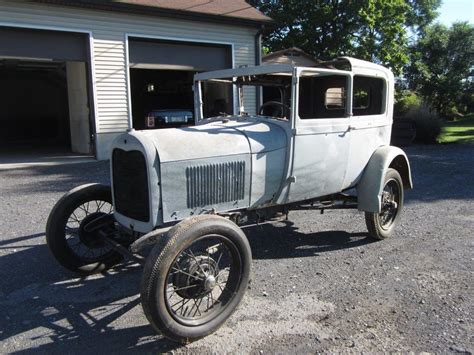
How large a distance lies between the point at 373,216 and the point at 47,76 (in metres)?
17.6

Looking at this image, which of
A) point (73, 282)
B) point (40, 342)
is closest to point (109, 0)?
point (73, 282)

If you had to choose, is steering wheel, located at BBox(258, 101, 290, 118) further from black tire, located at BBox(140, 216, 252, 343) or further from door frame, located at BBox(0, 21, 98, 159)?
door frame, located at BBox(0, 21, 98, 159)

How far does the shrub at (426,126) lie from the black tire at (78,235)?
46.6 feet

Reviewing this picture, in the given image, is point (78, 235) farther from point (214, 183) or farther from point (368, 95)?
point (368, 95)

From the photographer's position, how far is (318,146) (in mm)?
4570

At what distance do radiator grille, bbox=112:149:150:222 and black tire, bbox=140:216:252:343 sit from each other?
591mm

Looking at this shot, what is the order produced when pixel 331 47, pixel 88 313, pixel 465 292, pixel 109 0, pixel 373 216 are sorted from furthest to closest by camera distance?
pixel 331 47 < pixel 109 0 < pixel 373 216 < pixel 465 292 < pixel 88 313

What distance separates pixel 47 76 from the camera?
19281 mm

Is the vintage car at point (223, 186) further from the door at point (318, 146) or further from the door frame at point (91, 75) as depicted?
the door frame at point (91, 75)

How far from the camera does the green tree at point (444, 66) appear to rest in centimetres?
3334

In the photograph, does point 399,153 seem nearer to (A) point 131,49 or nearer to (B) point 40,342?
(B) point 40,342

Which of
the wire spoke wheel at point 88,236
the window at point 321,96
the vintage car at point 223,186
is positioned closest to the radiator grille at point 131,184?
the vintage car at point 223,186

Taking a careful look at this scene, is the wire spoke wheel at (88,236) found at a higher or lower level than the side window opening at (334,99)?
lower

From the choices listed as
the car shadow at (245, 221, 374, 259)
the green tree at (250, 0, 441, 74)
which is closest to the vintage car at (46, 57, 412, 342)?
the car shadow at (245, 221, 374, 259)
